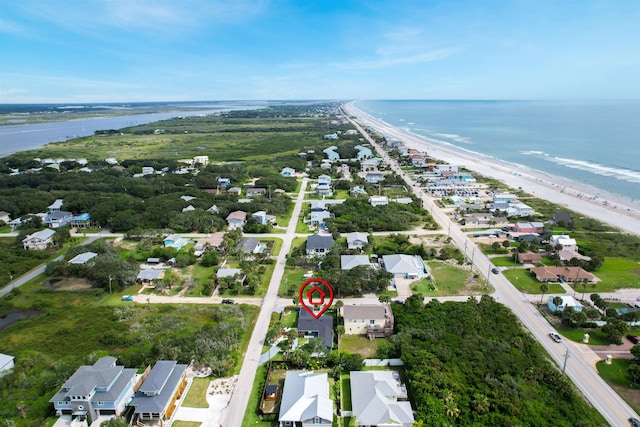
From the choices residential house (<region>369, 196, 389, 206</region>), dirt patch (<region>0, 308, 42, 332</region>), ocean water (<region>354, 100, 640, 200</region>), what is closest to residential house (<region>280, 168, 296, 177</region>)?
residential house (<region>369, 196, 389, 206</region>)

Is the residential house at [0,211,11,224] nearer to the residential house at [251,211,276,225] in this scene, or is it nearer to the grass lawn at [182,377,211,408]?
the residential house at [251,211,276,225]

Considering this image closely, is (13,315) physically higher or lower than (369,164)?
lower

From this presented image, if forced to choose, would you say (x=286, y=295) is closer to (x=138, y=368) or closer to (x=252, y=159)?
(x=138, y=368)

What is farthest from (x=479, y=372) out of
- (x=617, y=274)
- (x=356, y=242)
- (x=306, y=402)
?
(x=617, y=274)

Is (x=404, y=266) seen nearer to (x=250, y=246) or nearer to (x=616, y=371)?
(x=250, y=246)

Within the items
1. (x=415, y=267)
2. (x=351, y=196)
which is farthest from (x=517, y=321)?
(x=351, y=196)

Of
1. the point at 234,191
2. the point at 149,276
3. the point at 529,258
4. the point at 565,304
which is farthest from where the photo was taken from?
the point at 234,191

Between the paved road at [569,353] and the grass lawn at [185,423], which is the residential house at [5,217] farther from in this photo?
the paved road at [569,353]
